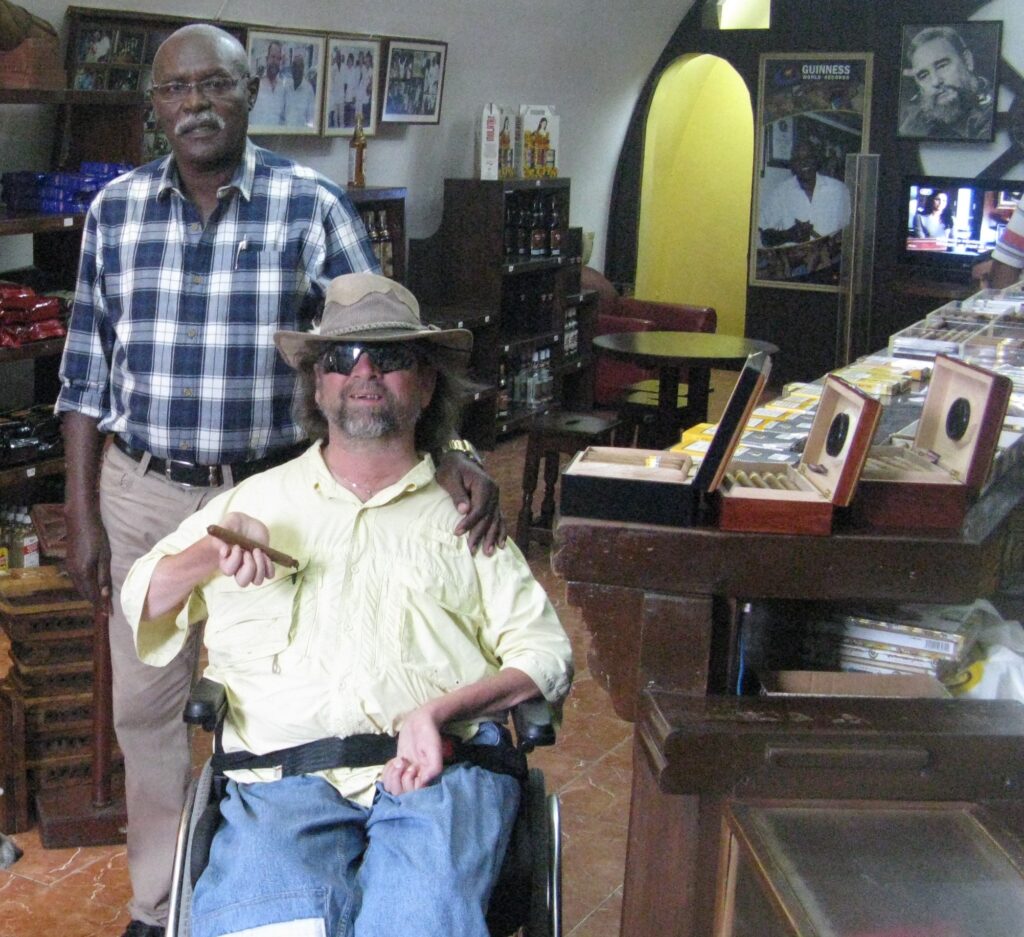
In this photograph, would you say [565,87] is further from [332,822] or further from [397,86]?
[332,822]

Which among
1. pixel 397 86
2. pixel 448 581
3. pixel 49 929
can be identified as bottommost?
pixel 49 929

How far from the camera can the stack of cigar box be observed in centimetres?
326

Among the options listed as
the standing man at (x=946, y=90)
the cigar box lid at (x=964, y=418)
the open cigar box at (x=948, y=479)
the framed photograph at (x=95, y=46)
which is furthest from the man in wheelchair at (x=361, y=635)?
the standing man at (x=946, y=90)

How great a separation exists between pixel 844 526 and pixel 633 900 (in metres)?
0.65

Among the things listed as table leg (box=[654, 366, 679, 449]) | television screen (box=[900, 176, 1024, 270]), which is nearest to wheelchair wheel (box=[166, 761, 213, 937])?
table leg (box=[654, 366, 679, 449])

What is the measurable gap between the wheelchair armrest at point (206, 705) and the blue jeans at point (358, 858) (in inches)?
4.3

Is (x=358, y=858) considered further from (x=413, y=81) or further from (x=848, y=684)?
(x=413, y=81)

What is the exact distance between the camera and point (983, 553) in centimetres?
191

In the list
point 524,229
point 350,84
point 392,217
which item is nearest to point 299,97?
point 350,84

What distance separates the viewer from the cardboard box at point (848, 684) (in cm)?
205

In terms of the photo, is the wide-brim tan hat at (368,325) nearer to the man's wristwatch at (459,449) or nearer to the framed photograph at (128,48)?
the man's wristwatch at (459,449)

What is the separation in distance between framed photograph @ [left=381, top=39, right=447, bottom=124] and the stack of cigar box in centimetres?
428

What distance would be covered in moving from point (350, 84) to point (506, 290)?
1740 mm

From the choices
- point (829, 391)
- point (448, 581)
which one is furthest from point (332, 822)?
point (829, 391)
